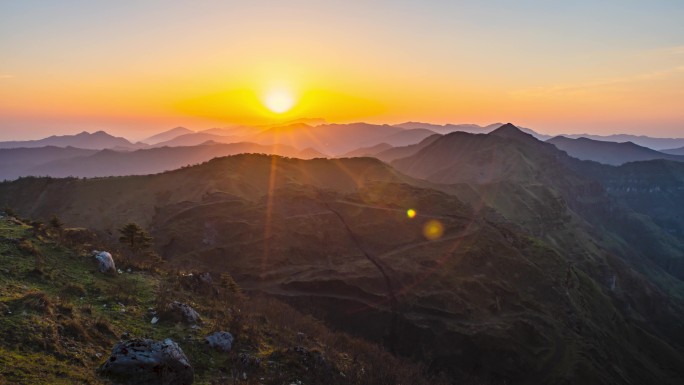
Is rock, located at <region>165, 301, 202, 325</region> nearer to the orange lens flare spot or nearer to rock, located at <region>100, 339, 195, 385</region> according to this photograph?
rock, located at <region>100, 339, 195, 385</region>

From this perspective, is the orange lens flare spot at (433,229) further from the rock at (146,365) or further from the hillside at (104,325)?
the rock at (146,365)

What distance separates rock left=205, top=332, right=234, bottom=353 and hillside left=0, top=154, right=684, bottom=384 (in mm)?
28204

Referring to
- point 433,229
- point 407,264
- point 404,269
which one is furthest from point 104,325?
point 433,229

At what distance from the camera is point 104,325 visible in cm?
1605

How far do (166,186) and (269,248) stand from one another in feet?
138

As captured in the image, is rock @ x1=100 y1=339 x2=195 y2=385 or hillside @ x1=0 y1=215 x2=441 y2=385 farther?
hillside @ x1=0 y1=215 x2=441 y2=385

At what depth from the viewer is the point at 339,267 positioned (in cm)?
6066

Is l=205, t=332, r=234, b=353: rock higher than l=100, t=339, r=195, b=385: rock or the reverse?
the reverse

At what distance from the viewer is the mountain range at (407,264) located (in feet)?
166

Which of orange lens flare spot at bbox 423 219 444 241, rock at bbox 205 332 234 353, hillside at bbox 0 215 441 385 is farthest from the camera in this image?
orange lens flare spot at bbox 423 219 444 241

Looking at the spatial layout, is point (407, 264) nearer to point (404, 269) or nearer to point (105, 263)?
point (404, 269)

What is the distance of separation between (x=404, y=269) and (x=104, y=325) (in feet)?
159

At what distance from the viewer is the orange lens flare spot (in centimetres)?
7069

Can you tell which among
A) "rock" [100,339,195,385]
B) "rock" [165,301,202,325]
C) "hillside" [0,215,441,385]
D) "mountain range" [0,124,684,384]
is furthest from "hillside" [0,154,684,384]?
"rock" [100,339,195,385]
